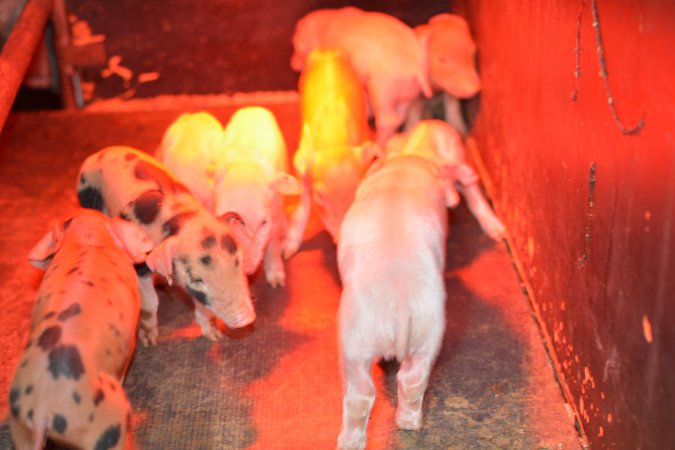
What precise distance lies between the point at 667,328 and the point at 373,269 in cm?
115

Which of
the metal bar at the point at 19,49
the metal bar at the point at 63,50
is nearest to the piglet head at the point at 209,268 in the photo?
the metal bar at the point at 19,49

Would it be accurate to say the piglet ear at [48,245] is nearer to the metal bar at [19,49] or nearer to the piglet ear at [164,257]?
the piglet ear at [164,257]

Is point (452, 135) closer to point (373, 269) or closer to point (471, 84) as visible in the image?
point (471, 84)

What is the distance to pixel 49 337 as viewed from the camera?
337 cm

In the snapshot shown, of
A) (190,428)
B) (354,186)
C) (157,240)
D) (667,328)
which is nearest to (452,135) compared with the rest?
(354,186)

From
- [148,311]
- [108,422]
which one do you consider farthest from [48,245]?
[108,422]

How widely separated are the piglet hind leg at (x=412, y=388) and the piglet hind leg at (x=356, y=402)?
6.2 inches

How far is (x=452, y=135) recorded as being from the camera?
5305mm

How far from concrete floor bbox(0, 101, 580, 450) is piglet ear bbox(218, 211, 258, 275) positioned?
0.34m

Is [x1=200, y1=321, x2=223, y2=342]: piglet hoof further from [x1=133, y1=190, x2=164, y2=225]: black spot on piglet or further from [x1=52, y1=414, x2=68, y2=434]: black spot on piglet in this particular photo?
[x1=52, y1=414, x2=68, y2=434]: black spot on piglet

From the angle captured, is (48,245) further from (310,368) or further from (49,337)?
(310,368)

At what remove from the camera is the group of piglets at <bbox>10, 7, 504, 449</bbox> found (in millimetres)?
3375

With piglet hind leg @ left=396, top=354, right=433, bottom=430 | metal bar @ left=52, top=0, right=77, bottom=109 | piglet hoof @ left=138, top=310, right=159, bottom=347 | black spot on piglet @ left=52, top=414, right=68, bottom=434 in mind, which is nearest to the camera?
black spot on piglet @ left=52, top=414, right=68, bottom=434

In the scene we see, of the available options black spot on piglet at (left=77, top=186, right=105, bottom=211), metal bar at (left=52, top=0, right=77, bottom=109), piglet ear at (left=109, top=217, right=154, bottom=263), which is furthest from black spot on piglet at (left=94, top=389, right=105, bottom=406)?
metal bar at (left=52, top=0, right=77, bottom=109)
